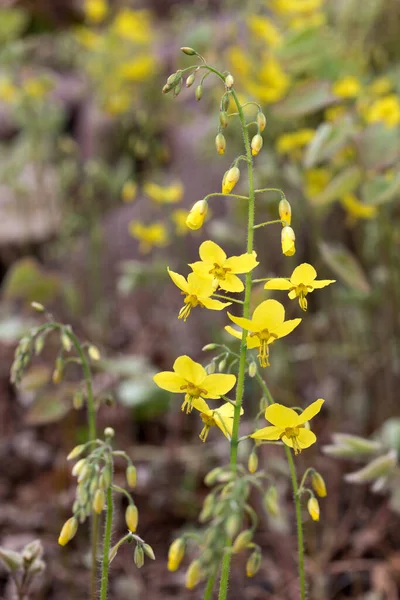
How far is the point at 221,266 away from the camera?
1.23 meters

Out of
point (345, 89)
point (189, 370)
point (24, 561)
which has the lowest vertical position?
point (24, 561)

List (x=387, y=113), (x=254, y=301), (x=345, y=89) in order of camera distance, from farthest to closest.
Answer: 1. (x=387, y=113)
2. (x=345, y=89)
3. (x=254, y=301)

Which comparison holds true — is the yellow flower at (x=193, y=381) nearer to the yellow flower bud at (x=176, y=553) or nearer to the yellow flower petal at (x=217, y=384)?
the yellow flower petal at (x=217, y=384)

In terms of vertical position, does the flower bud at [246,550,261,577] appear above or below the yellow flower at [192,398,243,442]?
below

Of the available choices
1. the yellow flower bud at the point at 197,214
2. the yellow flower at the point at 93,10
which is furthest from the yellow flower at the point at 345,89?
the yellow flower at the point at 93,10

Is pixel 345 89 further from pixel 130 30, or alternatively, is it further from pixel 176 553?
pixel 130 30

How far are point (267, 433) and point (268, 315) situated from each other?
0.66ft

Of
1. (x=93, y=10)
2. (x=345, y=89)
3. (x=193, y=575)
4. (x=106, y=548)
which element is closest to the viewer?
(x=193, y=575)

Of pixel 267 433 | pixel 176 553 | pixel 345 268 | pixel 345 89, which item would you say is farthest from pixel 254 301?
pixel 345 89

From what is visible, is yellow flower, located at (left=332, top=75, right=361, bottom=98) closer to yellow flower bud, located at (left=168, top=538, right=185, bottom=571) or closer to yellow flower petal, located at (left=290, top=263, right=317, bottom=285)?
yellow flower petal, located at (left=290, top=263, right=317, bottom=285)

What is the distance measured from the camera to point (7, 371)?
13.1 ft

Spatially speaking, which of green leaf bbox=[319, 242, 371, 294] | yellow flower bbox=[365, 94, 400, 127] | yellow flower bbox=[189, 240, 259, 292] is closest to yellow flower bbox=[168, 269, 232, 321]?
yellow flower bbox=[189, 240, 259, 292]

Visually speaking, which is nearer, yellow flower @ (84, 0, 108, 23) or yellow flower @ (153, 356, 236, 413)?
yellow flower @ (153, 356, 236, 413)

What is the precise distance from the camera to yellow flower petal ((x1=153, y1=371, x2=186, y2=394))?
1.19 m
